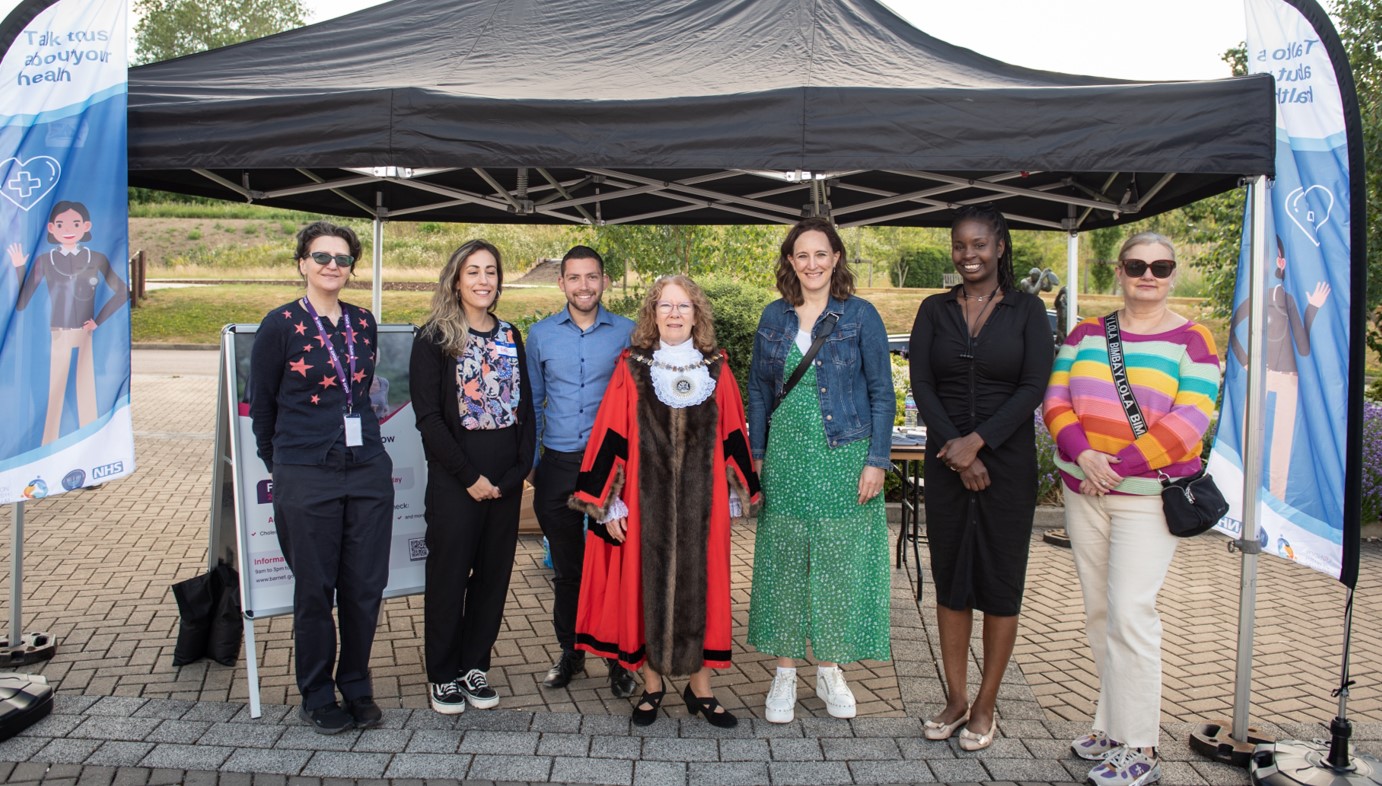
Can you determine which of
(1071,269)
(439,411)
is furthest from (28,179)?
(1071,269)

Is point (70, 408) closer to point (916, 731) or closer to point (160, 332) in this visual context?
point (916, 731)

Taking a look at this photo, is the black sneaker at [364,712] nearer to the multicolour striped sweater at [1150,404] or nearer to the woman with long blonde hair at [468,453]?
the woman with long blonde hair at [468,453]

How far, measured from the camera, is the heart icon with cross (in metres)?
3.78

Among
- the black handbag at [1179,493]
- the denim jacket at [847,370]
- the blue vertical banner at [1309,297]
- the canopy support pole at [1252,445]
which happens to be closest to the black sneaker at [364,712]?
the denim jacket at [847,370]

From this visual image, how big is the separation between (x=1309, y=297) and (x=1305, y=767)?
1.66m

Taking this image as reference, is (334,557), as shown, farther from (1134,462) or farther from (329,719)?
(1134,462)

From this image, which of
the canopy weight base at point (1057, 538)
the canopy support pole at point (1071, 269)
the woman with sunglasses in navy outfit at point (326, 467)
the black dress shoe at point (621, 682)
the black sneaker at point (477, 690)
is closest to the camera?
the woman with sunglasses in navy outfit at point (326, 467)

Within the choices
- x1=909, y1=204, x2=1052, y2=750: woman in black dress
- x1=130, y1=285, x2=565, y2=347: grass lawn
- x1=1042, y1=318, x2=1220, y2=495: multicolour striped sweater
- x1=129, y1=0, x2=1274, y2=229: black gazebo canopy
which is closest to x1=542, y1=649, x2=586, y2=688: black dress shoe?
x1=909, y1=204, x2=1052, y2=750: woman in black dress

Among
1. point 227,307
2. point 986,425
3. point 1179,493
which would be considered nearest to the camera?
point 1179,493

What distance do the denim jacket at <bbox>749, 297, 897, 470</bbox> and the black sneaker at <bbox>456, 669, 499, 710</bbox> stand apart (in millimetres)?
1592

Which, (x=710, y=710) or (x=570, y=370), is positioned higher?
(x=570, y=370)

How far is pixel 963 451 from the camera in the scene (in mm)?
3580

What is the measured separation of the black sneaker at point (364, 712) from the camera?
3.87 m

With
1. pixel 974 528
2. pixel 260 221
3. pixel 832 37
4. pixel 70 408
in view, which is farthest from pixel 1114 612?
pixel 260 221
